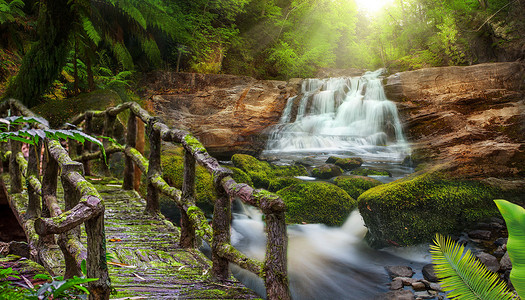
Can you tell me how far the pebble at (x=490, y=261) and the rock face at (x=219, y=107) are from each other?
7.87 metres

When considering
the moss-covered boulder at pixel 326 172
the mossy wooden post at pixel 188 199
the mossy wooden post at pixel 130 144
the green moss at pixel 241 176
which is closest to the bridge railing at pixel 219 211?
the mossy wooden post at pixel 188 199

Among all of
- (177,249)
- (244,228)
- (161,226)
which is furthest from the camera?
(244,228)

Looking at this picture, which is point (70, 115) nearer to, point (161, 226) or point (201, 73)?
point (161, 226)

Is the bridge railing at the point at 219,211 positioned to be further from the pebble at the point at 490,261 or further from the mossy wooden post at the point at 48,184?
the pebble at the point at 490,261

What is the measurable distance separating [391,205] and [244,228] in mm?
2833

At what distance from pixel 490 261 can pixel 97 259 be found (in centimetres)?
527

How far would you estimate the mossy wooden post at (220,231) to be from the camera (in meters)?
2.42

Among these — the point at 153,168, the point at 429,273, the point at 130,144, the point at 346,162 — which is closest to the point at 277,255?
the point at 153,168

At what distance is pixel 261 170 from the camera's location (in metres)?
8.66

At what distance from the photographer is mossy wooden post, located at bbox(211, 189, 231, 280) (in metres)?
2.42

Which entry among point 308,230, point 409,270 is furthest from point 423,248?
point 308,230

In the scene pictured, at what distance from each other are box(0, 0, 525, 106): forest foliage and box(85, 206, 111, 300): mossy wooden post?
547 centimetres

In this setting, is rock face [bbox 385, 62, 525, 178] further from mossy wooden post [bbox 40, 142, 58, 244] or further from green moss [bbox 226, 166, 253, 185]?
mossy wooden post [bbox 40, 142, 58, 244]

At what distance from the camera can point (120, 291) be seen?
7.00ft
